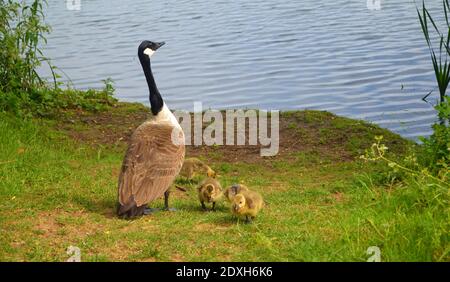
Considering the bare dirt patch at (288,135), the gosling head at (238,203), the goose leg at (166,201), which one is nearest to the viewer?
the gosling head at (238,203)

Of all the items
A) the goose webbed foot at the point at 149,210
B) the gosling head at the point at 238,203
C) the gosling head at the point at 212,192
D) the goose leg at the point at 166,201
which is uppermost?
the gosling head at the point at 238,203

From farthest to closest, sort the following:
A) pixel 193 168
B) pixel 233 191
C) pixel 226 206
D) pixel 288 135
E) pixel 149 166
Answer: pixel 288 135 → pixel 193 168 → pixel 226 206 → pixel 149 166 → pixel 233 191

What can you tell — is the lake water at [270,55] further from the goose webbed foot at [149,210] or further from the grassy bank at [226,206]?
the goose webbed foot at [149,210]

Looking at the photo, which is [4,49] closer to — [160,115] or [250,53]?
[160,115]

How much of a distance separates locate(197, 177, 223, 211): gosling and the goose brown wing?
37cm

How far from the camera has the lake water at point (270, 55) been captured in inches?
573

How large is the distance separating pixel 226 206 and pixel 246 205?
1432mm

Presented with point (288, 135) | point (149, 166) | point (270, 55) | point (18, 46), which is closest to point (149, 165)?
point (149, 166)

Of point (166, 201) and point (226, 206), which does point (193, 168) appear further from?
point (166, 201)

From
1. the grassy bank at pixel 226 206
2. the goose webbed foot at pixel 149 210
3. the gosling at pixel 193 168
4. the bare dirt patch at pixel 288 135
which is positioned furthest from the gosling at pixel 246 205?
the bare dirt patch at pixel 288 135

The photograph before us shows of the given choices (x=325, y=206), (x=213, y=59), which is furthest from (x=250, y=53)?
(x=325, y=206)

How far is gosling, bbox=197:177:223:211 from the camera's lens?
8047 millimetres

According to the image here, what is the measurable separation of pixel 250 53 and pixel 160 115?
898 centimetres

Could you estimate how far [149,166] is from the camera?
8.01 m
